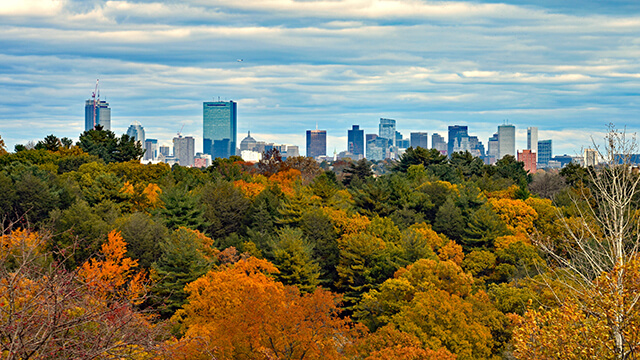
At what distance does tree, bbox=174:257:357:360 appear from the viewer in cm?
2911

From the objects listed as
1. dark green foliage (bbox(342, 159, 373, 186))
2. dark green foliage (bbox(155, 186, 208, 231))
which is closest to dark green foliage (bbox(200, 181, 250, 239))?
dark green foliage (bbox(155, 186, 208, 231))

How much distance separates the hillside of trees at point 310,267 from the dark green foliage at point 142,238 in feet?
0.39

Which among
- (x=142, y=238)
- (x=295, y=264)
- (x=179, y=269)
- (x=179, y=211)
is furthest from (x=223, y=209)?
(x=179, y=269)

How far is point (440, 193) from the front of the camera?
73312mm

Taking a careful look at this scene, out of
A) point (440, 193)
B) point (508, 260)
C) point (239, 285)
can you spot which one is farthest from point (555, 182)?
point (239, 285)

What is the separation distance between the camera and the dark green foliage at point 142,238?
155 feet

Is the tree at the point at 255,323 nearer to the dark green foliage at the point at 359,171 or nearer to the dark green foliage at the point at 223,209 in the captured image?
the dark green foliage at the point at 223,209

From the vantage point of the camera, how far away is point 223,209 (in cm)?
6294

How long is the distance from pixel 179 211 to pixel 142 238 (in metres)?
8.49

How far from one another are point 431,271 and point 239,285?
14.4 m

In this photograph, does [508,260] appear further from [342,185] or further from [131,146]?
[131,146]

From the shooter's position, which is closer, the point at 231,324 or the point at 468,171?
the point at 231,324

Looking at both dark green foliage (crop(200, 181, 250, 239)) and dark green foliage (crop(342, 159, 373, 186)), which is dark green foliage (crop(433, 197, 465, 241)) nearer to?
dark green foliage (crop(200, 181, 250, 239))

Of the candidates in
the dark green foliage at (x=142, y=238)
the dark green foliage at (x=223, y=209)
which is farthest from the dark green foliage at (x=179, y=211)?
the dark green foliage at (x=142, y=238)
